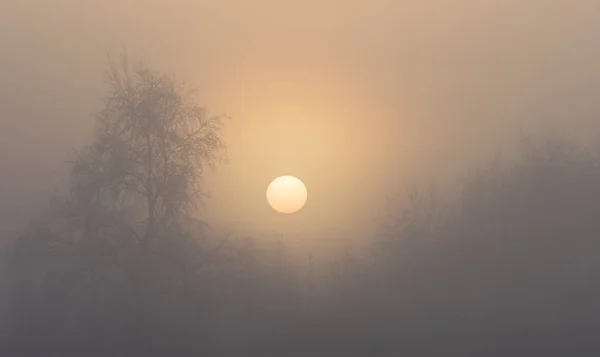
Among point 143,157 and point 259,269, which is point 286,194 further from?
point 143,157

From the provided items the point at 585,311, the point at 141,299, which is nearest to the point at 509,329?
the point at 585,311

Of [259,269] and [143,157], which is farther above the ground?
Result: [143,157]

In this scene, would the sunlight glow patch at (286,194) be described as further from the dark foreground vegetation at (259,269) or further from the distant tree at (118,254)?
the distant tree at (118,254)

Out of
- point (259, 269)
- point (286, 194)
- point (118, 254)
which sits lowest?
point (259, 269)

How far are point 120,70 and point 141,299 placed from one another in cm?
170

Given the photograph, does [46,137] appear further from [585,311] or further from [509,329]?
[585,311]

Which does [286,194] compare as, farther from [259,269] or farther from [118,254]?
[118,254]

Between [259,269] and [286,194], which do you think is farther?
[286,194]

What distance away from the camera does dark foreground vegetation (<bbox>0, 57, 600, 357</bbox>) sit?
441 centimetres

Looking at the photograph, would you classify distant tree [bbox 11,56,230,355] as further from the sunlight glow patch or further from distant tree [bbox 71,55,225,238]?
the sunlight glow patch

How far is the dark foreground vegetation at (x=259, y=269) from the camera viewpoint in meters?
4.41

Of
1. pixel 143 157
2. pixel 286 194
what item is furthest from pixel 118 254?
pixel 286 194

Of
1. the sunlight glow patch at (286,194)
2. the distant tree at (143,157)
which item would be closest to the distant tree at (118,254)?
the distant tree at (143,157)

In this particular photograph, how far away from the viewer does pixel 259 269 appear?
4.47 metres
